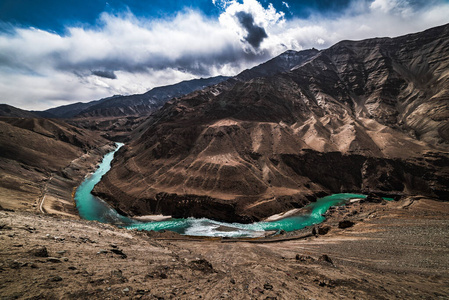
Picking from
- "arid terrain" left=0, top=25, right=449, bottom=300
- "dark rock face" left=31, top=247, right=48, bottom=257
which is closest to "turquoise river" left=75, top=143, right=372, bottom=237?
"arid terrain" left=0, top=25, right=449, bottom=300

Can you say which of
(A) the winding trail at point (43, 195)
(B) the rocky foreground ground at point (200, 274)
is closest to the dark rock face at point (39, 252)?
(B) the rocky foreground ground at point (200, 274)

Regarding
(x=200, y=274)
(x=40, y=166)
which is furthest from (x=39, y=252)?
(x=40, y=166)

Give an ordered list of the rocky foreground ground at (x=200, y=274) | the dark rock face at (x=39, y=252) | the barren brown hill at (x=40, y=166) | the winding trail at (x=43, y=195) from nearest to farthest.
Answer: the rocky foreground ground at (x=200, y=274) < the dark rock face at (x=39, y=252) < the winding trail at (x=43, y=195) < the barren brown hill at (x=40, y=166)

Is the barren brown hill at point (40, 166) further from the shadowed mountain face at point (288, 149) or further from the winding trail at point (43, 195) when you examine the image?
the shadowed mountain face at point (288, 149)

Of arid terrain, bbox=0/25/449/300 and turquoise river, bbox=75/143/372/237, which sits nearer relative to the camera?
arid terrain, bbox=0/25/449/300

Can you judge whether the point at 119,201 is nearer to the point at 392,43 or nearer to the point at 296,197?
the point at 296,197

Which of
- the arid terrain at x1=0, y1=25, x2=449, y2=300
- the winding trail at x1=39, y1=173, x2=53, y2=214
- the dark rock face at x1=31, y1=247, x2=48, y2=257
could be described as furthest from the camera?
the winding trail at x1=39, y1=173, x2=53, y2=214

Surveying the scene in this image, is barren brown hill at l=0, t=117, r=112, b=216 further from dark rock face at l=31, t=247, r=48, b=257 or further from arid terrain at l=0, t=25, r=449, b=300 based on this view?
dark rock face at l=31, t=247, r=48, b=257

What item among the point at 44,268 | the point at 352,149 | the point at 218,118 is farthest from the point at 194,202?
the point at 352,149
